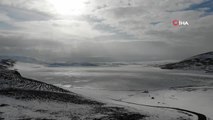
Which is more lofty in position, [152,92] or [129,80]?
[129,80]

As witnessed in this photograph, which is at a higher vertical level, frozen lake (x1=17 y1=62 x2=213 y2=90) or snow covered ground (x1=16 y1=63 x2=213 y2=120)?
frozen lake (x1=17 y1=62 x2=213 y2=90)

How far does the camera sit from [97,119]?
18266mm

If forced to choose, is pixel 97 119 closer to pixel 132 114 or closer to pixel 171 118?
pixel 132 114

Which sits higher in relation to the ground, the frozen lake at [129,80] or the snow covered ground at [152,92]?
the frozen lake at [129,80]

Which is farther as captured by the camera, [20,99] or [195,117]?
[20,99]

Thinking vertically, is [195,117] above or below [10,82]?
below

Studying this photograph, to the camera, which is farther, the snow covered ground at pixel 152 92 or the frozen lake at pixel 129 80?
the frozen lake at pixel 129 80

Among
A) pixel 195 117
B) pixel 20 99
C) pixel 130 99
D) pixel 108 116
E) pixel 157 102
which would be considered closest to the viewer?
pixel 108 116

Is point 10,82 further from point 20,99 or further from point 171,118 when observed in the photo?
point 171,118

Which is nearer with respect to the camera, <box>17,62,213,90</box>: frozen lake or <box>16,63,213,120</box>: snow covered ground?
<box>16,63,213,120</box>: snow covered ground

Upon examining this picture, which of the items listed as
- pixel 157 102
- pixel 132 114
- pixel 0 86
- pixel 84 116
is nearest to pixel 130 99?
pixel 157 102

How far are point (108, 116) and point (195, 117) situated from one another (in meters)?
9.22

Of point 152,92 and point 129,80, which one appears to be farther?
point 129,80

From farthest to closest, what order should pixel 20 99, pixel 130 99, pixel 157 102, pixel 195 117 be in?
pixel 130 99 < pixel 157 102 < pixel 20 99 < pixel 195 117
